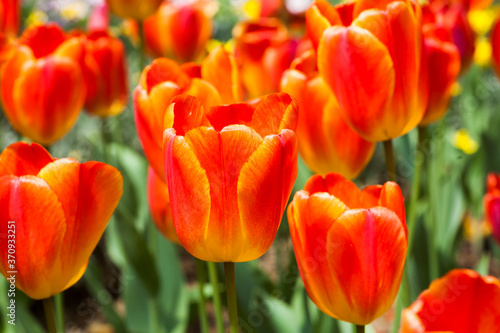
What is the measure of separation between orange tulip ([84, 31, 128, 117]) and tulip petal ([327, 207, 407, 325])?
36.2 inches

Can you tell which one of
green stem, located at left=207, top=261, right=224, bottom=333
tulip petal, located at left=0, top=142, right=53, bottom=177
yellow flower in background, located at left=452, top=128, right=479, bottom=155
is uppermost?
tulip petal, located at left=0, top=142, right=53, bottom=177

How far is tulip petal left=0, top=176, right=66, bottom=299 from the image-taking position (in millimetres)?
645

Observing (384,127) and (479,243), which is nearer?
(384,127)

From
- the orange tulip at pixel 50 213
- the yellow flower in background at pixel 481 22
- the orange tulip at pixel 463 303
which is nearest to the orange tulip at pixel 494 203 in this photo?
the orange tulip at pixel 463 303

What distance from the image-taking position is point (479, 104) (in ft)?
7.64

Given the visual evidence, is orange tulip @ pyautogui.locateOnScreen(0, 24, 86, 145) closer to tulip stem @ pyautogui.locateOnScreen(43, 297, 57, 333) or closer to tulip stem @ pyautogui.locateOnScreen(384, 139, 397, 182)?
tulip stem @ pyautogui.locateOnScreen(43, 297, 57, 333)

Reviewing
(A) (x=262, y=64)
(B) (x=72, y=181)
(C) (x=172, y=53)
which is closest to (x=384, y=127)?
(B) (x=72, y=181)

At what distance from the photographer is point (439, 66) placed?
3.13 feet

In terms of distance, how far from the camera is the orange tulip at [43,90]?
1.08 meters

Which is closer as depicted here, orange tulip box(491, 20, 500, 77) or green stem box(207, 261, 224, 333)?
green stem box(207, 261, 224, 333)

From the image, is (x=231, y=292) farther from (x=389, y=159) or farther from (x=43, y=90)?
(x=43, y=90)

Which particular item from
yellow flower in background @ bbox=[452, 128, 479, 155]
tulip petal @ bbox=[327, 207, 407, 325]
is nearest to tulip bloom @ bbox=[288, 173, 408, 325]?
tulip petal @ bbox=[327, 207, 407, 325]

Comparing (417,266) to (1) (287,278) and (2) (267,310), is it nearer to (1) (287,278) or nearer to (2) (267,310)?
(1) (287,278)

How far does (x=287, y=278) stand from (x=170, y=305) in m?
0.37
